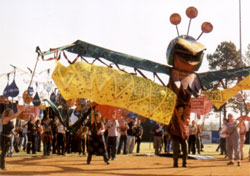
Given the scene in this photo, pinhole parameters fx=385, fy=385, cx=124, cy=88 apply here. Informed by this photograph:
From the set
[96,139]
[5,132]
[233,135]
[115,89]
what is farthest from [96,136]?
[233,135]

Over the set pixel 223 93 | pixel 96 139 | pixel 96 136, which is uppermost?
pixel 223 93

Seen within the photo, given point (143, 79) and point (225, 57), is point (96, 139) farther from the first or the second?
point (225, 57)

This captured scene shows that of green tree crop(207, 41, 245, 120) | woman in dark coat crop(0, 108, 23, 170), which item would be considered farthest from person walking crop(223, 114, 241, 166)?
green tree crop(207, 41, 245, 120)

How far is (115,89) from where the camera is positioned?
11781 millimetres

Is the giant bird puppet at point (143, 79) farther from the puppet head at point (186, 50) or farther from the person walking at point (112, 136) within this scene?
the person walking at point (112, 136)

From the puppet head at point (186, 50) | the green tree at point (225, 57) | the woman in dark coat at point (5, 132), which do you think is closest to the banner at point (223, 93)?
the puppet head at point (186, 50)

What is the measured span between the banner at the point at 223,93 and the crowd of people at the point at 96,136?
1173mm

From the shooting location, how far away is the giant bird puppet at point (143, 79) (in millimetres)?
11602

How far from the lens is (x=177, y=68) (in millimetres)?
13133

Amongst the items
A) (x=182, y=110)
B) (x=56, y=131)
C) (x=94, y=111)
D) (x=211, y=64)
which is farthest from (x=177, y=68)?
(x=211, y=64)

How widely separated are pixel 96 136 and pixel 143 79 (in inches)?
116

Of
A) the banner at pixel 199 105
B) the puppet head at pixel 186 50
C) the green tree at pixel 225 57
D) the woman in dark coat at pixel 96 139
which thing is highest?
the green tree at pixel 225 57

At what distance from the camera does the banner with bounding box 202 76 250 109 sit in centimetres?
1384

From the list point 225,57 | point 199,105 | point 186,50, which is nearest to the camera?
point 186,50
